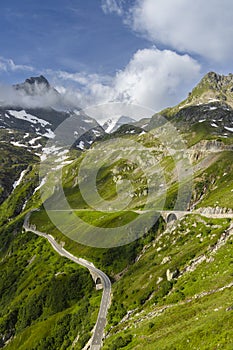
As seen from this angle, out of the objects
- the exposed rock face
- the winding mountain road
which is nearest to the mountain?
the exposed rock face

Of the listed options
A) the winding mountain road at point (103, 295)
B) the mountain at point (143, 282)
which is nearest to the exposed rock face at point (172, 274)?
the mountain at point (143, 282)

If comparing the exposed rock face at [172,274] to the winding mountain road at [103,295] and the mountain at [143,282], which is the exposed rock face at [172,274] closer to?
the mountain at [143,282]

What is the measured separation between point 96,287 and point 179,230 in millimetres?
31463

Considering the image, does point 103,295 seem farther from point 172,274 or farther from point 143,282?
point 172,274

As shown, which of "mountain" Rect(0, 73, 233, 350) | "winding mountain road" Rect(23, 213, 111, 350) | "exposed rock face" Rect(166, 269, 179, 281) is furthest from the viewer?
"exposed rock face" Rect(166, 269, 179, 281)

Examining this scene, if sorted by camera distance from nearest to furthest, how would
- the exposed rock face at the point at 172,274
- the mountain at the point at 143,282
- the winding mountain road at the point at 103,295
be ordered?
1. the mountain at the point at 143,282
2. the winding mountain road at the point at 103,295
3. the exposed rock face at the point at 172,274

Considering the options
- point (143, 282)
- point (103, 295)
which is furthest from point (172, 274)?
point (103, 295)

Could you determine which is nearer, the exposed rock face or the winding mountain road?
the winding mountain road

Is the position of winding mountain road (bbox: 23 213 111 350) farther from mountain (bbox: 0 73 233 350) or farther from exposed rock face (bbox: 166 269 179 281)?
exposed rock face (bbox: 166 269 179 281)

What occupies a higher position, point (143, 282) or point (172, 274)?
point (143, 282)

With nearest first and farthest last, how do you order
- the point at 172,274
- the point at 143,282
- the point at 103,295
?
the point at 172,274 < the point at 143,282 < the point at 103,295

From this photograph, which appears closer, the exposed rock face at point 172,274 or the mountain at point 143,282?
the mountain at point 143,282

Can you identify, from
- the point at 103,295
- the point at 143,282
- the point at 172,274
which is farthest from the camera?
the point at 103,295

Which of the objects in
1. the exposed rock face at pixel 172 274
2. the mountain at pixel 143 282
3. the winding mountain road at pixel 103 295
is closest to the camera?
the mountain at pixel 143 282
